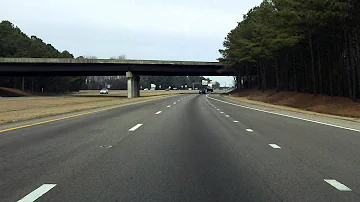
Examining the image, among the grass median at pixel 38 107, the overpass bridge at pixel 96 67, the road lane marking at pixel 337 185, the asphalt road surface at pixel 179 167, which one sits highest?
the overpass bridge at pixel 96 67

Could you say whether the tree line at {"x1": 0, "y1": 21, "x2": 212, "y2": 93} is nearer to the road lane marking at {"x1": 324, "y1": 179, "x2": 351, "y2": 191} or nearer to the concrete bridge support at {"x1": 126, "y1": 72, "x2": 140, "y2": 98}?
the concrete bridge support at {"x1": 126, "y1": 72, "x2": 140, "y2": 98}

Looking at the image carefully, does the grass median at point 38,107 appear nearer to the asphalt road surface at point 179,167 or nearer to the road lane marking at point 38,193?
the asphalt road surface at point 179,167

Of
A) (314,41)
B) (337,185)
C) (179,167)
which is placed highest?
(314,41)

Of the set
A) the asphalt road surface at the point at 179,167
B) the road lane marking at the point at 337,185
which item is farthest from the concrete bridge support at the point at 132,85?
the road lane marking at the point at 337,185

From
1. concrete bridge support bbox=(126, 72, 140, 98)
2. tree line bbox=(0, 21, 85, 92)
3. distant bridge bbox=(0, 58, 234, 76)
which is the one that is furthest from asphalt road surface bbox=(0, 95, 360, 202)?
tree line bbox=(0, 21, 85, 92)

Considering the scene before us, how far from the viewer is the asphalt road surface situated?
5.57 metres

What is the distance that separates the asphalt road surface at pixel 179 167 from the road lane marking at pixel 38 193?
0.01 m

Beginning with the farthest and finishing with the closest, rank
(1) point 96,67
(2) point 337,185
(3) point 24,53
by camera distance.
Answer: (3) point 24,53, (1) point 96,67, (2) point 337,185

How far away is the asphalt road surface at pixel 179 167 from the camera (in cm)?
557

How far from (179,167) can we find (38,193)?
282 centimetres

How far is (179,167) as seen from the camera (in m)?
7.40

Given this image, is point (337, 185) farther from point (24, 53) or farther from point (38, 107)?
point (24, 53)

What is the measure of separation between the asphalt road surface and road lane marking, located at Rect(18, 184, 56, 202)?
0.01 metres

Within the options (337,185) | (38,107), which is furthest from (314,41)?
(337,185)
